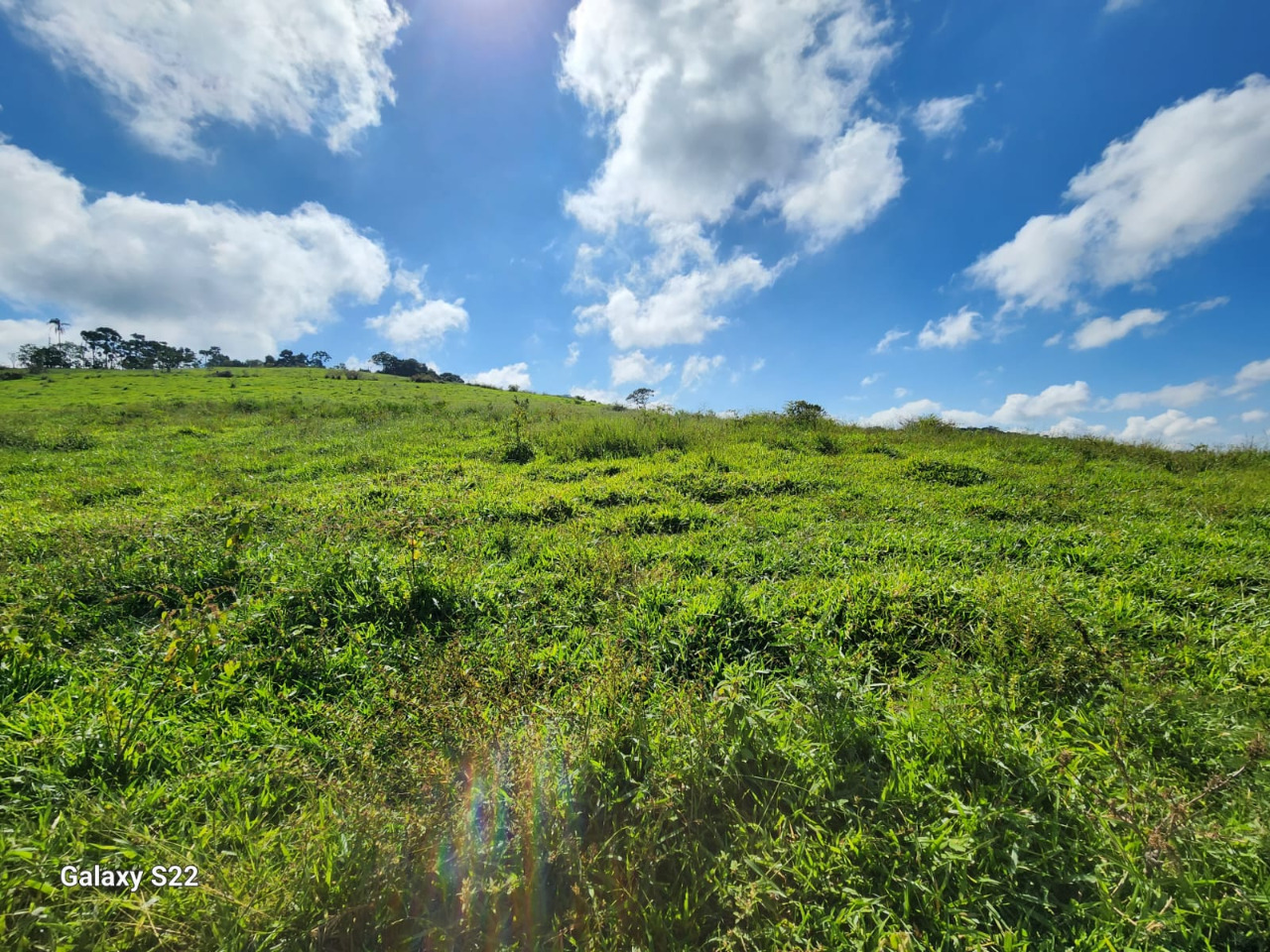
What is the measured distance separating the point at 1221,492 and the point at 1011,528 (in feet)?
17.1

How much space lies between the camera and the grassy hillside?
1848mm

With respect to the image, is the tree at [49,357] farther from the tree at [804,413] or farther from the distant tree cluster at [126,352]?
the tree at [804,413]

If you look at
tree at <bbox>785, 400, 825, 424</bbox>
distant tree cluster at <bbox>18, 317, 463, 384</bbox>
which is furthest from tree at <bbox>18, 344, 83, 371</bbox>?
tree at <bbox>785, 400, 825, 424</bbox>

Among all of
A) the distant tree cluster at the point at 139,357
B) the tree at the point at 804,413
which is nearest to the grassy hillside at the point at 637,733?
the tree at the point at 804,413

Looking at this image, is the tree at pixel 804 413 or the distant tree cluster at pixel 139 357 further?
the distant tree cluster at pixel 139 357

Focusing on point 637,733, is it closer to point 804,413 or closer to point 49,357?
point 804,413

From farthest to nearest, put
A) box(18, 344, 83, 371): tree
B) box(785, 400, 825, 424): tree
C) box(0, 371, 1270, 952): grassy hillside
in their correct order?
1. box(18, 344, 83, 371): tree
2. box(785, 400, 825, 424): tree
3. box(0, 371, 1270, 952): grassy hillside

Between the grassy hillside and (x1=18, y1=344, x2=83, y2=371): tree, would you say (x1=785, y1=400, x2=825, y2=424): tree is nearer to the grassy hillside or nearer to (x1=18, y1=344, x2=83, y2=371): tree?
the grassy hillside

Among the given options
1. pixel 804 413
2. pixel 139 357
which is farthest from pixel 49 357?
pixel 804 413

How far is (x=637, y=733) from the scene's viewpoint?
2633 mm

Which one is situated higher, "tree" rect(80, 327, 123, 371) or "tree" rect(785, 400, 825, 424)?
"tree" rect(80, 327, 123, 371)

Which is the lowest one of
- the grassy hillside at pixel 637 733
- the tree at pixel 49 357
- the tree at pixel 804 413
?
the grassy hillside at pixel 637 733

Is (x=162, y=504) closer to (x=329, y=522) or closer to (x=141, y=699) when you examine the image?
(x=329, y=522)

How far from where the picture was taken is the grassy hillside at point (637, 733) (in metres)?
1.85
